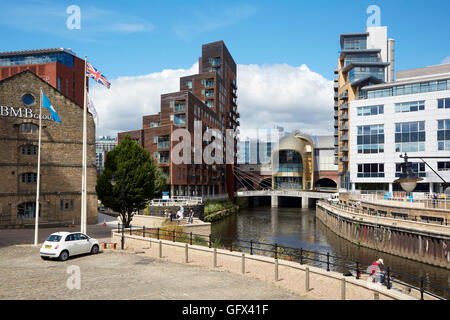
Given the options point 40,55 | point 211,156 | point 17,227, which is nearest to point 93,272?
point 17,227

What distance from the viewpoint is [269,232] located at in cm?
4891

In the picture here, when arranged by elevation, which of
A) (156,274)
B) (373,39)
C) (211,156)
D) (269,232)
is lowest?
(269,232)

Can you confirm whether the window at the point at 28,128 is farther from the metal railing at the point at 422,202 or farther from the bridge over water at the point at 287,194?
the bridge over water at the point at 287,194

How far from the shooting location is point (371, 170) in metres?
59.9

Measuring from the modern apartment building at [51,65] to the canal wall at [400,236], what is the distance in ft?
220

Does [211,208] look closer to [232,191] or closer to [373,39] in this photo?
[232,191]

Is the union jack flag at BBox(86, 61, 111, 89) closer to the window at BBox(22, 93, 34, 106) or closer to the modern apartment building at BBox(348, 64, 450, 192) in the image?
the window at BBox(22, 93, 34, 106)

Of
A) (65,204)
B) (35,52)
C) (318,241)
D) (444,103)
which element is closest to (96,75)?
(65,204)

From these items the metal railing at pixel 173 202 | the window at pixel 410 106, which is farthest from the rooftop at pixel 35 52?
the window at pixel 410 106

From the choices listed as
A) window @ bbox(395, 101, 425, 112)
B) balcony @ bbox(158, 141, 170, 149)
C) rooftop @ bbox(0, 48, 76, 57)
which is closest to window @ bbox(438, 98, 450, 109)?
window @ bbox(395, 101, 425, 112)

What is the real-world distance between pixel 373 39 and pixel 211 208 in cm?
6192

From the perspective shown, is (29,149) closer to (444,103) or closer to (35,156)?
(35,156)

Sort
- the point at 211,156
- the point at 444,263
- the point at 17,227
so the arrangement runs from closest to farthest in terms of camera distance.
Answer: the point at 444,263
the point at 17,227
the point at 211,156

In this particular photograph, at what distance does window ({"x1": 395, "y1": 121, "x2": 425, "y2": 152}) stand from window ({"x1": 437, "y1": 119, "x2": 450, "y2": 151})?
6.80 feet
